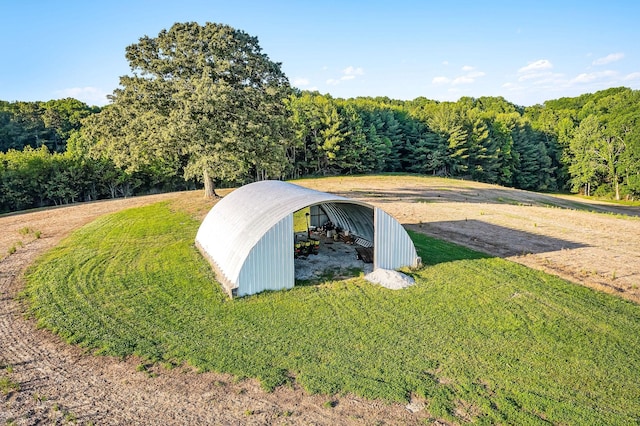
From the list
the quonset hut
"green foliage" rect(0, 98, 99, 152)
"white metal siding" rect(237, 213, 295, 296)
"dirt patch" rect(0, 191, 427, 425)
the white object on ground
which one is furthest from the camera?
"green foliage" rect(0, 98, 99, 152)

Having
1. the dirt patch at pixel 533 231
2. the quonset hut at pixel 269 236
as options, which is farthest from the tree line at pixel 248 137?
the dirt patch at pixel 533 231

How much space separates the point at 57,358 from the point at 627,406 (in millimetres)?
12144

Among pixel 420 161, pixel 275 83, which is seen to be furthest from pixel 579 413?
pixel 420 161

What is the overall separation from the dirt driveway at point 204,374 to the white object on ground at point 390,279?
5.95 m

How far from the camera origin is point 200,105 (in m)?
24.3

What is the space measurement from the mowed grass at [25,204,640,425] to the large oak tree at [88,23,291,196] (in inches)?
452

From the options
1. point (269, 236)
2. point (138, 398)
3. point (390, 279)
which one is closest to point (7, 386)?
point (138, 398)

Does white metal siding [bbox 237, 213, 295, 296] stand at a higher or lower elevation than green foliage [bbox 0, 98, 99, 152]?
lower

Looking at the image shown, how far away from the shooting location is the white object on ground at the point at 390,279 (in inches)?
518

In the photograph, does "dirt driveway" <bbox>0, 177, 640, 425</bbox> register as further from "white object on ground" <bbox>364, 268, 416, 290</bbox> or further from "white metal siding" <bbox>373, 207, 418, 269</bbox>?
"white object on ground" <bbox>364, 268, 416, 290</bbox>

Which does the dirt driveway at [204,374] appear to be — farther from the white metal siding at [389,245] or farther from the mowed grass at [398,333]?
the white metal siding at [389,245]

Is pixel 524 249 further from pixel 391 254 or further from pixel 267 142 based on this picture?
pixel 267 142

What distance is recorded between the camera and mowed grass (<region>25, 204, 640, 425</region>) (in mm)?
7805

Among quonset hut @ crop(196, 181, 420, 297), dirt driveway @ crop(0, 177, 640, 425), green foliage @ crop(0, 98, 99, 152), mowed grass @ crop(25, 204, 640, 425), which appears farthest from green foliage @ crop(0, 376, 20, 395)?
green foliage @ crop(0, 98, 99, 152)
